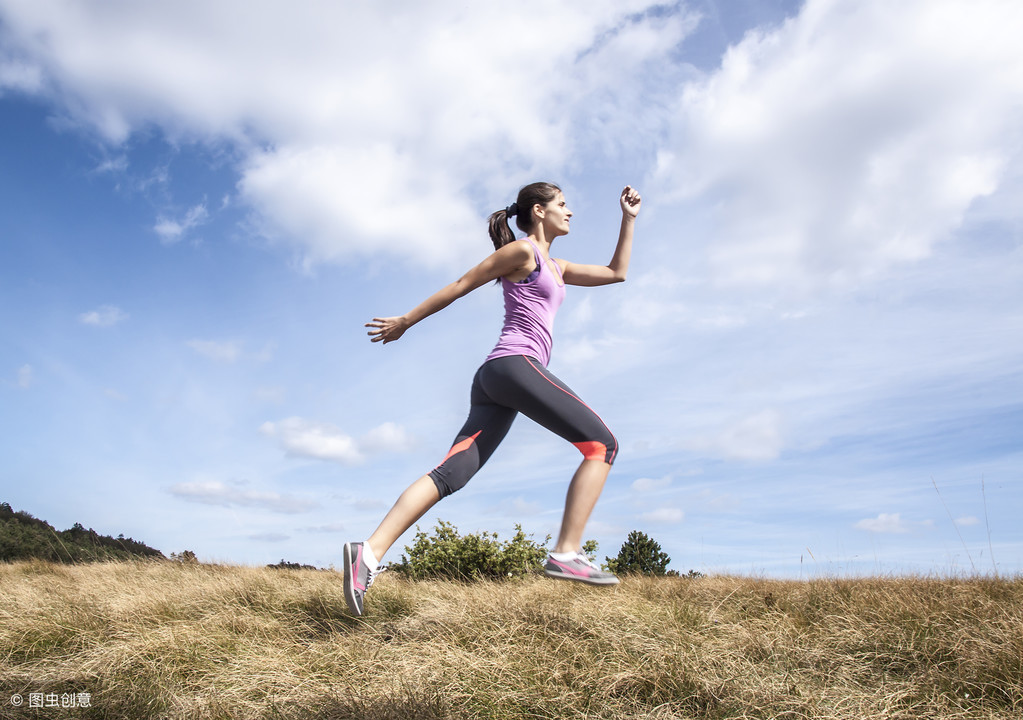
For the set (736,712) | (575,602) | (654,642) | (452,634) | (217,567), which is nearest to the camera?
(736,712)

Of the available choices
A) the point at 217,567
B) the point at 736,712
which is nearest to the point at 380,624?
the point at 736,712

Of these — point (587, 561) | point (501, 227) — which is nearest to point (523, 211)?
point (501, 227)

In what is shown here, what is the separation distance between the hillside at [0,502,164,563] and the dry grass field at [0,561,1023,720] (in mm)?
7369

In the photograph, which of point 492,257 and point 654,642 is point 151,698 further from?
point 492,257

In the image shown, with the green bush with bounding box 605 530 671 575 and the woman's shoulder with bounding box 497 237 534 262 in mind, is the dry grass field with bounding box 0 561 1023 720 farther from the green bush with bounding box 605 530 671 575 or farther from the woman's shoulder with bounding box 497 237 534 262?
the green bush with bounding box 605 530 671 575

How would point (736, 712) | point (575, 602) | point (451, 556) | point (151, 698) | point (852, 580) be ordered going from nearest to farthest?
point (736, 712) < point (151, 698) < point (575, 602) < point (852, 580) < point (451, 556)

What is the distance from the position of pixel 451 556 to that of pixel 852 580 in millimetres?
4029

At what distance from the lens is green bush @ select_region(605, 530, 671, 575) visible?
8.99 metres

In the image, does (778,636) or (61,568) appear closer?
(778,636)

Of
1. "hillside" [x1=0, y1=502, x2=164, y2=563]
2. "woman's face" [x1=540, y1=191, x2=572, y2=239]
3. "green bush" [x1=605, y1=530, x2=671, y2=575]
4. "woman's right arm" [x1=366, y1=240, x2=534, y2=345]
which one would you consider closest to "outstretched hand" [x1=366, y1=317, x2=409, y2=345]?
"woman's right arm" [x1=366, y1=240, x2=534, y2=345]

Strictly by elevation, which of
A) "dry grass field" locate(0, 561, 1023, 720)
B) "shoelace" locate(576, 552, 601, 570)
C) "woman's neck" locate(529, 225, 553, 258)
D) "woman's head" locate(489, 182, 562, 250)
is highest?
"woman's head" locate(489, 182, 562, 250)

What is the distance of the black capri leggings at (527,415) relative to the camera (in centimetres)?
371

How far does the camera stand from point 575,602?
16.3ft

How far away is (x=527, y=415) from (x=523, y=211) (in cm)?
140
